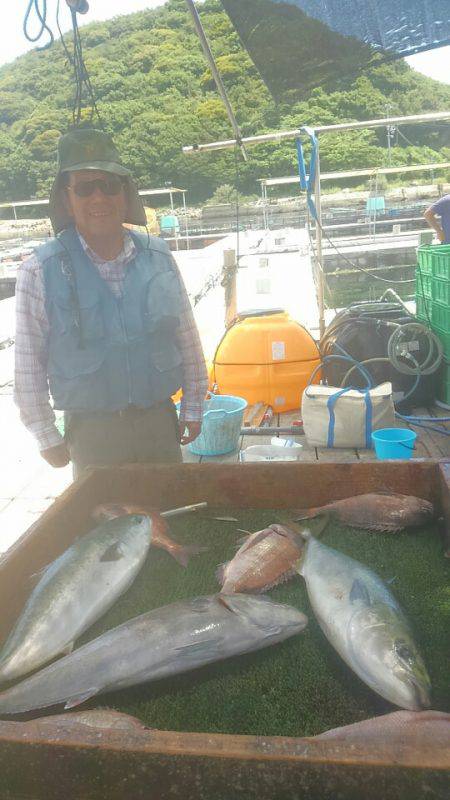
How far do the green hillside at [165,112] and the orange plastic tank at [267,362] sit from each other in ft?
194

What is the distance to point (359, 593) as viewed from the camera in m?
1.57

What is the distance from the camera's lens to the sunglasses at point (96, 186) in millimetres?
2582

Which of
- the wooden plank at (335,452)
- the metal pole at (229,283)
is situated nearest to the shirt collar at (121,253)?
the wooden plank at (335,452)

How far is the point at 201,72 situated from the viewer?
282 ft

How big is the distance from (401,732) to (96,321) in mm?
2079

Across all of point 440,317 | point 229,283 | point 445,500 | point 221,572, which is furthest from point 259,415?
point 229,283

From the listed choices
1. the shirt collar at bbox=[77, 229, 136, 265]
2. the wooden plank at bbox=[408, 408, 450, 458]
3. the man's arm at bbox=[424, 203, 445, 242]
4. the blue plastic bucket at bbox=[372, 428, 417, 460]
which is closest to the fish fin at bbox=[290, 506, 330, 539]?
the shirt collar at bbox=[77, 229, 136, 265]

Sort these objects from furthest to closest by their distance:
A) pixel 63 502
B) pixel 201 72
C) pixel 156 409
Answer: pixel 201 72
pixel 156 409
pixel 63 502

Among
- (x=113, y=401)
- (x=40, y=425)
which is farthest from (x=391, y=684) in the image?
(x=40, y=425)

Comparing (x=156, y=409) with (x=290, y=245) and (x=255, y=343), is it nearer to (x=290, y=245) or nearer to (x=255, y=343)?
(x=255, y=343)

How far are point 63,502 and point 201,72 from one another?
98.2 metres

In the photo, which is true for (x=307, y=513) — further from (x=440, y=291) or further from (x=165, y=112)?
(x=165, y=112)

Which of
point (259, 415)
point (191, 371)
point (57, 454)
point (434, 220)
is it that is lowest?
point (259, 415)

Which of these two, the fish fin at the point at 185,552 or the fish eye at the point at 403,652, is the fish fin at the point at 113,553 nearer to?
the fish fin at the point at 185,552
